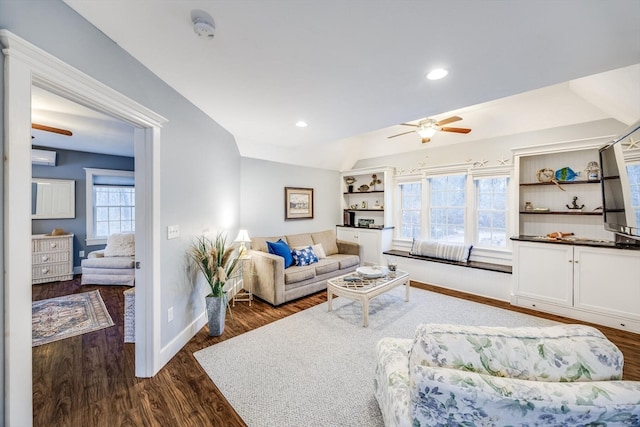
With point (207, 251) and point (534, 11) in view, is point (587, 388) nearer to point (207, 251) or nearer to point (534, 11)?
point (534, 11)

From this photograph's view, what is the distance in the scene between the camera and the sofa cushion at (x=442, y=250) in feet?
14.0

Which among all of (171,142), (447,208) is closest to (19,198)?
(171,142)

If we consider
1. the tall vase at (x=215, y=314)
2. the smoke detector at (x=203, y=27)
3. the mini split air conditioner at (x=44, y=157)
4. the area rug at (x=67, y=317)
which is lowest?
the area rug at (x=67, y=317)

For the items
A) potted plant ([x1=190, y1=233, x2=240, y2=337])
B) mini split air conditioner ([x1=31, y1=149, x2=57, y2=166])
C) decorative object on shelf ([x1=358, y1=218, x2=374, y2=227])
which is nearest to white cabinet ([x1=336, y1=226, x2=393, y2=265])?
decorative object on shelf ([x1=358, y1=218, x2=374, y2=227])

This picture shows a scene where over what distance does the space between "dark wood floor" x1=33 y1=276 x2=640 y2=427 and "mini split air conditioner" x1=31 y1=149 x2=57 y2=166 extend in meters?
3.72

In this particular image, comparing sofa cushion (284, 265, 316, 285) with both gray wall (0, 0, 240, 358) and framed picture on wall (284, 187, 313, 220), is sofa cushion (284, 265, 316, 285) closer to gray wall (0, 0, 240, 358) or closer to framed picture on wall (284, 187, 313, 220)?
gray wall (0, 0, 240, 358)

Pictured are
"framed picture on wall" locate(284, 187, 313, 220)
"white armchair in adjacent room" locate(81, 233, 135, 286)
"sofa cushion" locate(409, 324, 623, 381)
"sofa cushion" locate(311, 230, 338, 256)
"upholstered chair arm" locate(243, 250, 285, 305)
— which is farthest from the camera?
"sofa cushion" locate(311, 230, 338, 256)

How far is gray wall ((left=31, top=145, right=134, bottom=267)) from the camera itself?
4703 millimetres

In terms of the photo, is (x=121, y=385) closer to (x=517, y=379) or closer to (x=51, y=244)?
(x=517, y=379)

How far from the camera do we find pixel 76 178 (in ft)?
16.4

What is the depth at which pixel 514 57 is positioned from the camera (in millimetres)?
1803

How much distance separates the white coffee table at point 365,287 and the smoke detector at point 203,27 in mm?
2696

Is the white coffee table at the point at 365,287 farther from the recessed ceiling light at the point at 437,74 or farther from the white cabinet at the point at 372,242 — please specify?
the recessed ceiling light at the point at 437,74

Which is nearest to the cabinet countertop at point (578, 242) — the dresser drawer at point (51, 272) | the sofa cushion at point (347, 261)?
the sofa cushion at point (347, 261)
